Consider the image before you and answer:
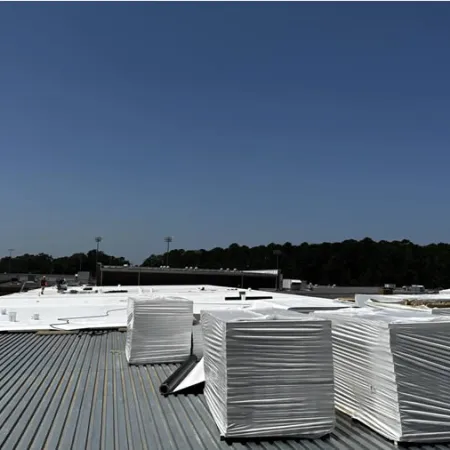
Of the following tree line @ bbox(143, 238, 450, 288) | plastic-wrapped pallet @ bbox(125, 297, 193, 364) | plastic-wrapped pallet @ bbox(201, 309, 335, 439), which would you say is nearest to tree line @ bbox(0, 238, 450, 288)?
tree line @ bbox(143, 238, 450, 288)

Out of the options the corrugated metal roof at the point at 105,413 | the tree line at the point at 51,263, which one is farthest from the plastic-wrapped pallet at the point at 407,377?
the tree line at the point at 51,263

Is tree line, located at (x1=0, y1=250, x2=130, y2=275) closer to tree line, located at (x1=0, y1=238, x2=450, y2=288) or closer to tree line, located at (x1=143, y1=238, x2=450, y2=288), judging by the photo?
tree line, located at (x1=0, y1=238, x2=450, y2=288)

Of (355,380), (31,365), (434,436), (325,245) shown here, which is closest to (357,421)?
(355,380)

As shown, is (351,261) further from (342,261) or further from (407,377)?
(407,377)

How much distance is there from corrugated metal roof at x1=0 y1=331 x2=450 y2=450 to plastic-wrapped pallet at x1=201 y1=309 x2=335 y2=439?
22cm

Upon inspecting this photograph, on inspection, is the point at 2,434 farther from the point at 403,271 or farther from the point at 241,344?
the point at 403,271

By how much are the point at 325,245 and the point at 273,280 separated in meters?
56.4

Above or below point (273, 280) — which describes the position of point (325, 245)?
above

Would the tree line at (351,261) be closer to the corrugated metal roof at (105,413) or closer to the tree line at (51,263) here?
the tree line at (51,263)

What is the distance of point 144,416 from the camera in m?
6.89

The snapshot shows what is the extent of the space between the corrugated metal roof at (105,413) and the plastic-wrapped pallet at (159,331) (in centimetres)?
31

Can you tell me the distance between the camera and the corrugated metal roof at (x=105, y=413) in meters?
5.94

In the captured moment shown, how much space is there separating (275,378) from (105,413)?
274 centimetres

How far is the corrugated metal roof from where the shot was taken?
19.5 feet
